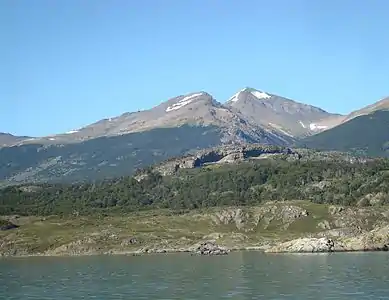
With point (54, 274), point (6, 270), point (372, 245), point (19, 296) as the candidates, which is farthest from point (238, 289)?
point (372, 245)

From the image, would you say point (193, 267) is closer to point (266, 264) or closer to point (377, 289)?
point (266, 264)

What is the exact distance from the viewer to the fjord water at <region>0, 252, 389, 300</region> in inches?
3725

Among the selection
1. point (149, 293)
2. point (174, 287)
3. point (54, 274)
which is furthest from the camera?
point (54, 274)

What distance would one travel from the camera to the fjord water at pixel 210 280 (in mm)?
94625

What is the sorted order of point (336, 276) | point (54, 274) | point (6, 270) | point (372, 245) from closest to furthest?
point (336, 276) < point (54, 274) < point (6, 270) < point (372, 245)

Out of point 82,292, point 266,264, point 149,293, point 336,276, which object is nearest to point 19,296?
point 82,292

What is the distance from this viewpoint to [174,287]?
10594 cm

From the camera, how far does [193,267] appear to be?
148125mm

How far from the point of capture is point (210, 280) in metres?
116

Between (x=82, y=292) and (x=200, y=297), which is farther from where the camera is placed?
(x=82, y=292)

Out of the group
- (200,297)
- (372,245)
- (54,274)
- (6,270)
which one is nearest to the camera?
(200,297)

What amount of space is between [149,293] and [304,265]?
54.3m

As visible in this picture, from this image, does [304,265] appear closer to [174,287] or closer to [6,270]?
[174,287]

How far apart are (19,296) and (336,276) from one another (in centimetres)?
5373
